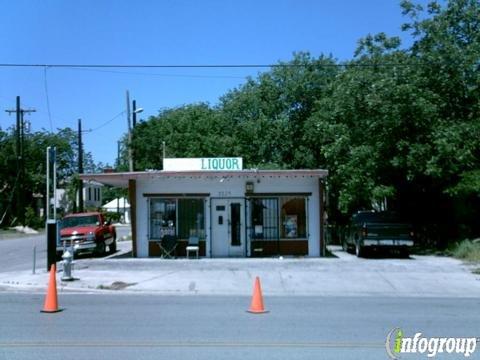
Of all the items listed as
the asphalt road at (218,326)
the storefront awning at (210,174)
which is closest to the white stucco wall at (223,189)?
the storefront awning at (210,174)

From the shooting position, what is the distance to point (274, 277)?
717 inches

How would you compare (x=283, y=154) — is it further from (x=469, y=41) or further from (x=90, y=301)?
(x=90, y=301)

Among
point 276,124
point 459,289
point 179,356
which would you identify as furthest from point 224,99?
point 179,356

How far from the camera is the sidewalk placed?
16.1 metres

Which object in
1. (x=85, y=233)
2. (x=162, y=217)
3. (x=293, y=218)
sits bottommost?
(x=85, y=233)

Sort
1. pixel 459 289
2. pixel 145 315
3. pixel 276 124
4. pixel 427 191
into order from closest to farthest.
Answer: pixel 145 315, pixel 459 289, pixel 427 191, pixel 276 124

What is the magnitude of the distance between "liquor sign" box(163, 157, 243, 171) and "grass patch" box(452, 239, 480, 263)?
892cm

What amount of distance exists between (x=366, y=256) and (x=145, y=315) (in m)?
15.2

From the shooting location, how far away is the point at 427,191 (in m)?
29.2

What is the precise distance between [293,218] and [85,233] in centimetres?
866

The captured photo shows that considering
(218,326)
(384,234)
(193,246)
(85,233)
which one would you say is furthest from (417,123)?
(218,326)
